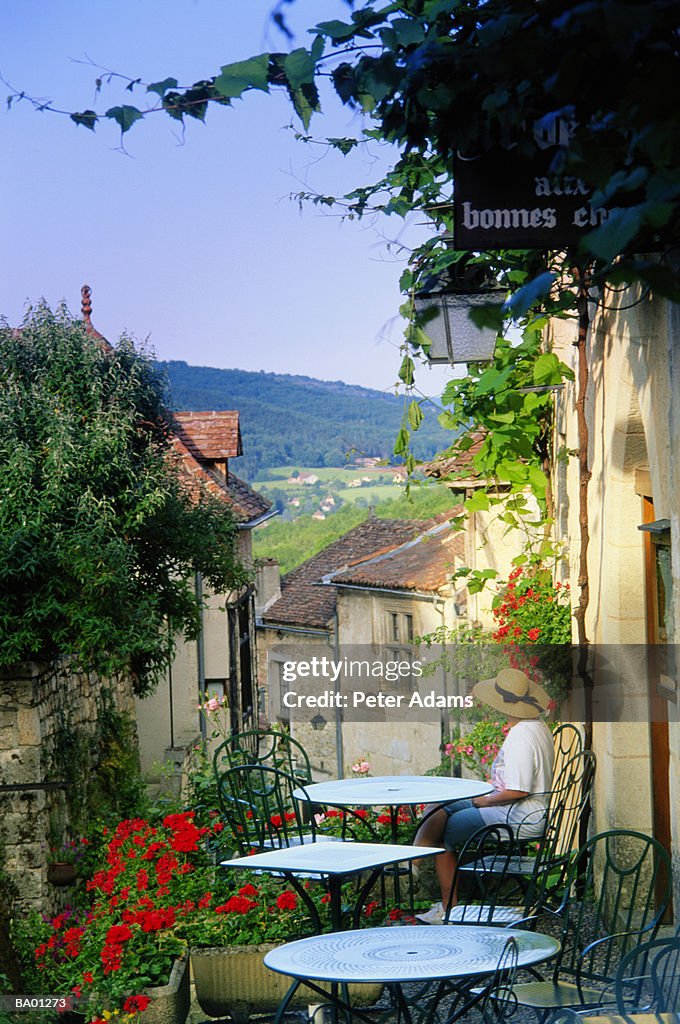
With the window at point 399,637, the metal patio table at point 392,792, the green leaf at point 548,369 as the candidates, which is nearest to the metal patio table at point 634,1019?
the metal patio table at point 392,792

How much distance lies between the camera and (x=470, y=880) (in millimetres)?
6051

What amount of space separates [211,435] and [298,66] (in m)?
14.1

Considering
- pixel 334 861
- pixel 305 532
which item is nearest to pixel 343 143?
pixel 334 861

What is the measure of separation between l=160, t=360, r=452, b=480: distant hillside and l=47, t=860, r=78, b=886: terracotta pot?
4681cm

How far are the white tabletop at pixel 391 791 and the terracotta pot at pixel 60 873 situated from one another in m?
1.98

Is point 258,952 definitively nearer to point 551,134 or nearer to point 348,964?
point 348,964

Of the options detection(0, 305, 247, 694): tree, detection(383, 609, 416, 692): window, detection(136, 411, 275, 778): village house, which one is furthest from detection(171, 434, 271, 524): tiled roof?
detection(383, 609, 416, 692): window

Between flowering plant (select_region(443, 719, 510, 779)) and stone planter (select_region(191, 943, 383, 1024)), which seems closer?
stone planter (select_region(191, 943, 383, 1024))

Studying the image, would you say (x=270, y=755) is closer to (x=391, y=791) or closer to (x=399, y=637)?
(x=391, y=791)

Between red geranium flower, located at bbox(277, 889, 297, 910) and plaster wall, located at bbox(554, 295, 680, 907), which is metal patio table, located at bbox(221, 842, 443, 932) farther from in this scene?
plaster wall, located at bbox(554, 295, 680, 907)

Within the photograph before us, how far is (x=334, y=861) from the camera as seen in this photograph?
4125mm

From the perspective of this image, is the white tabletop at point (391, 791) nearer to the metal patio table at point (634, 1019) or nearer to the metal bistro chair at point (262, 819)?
the metal bistro chair at point (262, 819)

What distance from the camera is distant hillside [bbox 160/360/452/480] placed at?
6191cm

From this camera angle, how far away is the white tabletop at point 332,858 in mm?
3932
